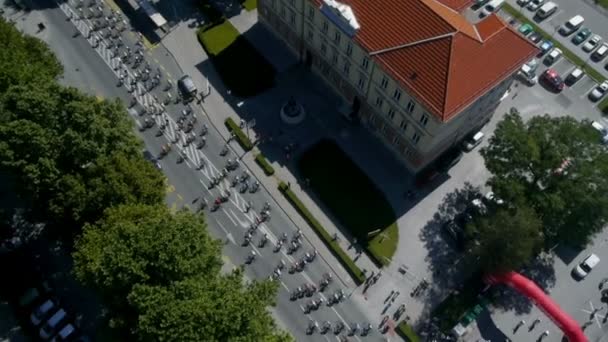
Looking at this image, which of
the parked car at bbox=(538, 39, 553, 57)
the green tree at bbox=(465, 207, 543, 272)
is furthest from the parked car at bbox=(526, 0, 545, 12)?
the green tree at bbox=(465, 207, 543, 272)

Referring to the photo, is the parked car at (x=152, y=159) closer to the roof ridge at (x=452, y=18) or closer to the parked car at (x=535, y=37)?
the roof ridge at (x=452, y=18)

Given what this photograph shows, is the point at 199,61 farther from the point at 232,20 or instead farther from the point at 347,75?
the point at 347,75

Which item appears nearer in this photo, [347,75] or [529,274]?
[529,274]

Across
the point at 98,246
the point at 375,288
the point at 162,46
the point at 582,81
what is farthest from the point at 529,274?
the point at 162,46

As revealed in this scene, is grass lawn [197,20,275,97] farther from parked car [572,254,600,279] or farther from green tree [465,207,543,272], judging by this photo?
parked car [572,254,600,279]

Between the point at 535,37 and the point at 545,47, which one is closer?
the point at 545,47

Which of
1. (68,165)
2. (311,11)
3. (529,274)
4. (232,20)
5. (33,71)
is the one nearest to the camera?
(68,165)

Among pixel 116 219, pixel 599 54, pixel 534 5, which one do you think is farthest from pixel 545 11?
pixel 116 219

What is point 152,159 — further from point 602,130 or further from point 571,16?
point 571,16
